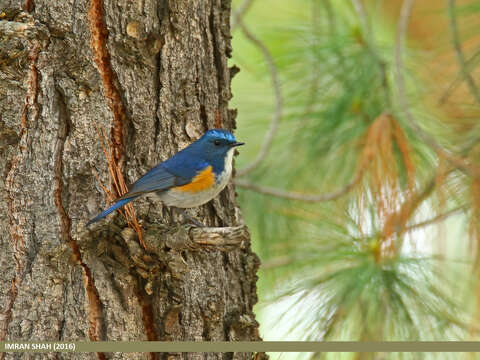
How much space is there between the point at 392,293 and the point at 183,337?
1023mm

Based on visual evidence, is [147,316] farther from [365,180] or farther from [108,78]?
[365,180]

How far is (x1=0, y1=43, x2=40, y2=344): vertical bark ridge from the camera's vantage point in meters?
1.72

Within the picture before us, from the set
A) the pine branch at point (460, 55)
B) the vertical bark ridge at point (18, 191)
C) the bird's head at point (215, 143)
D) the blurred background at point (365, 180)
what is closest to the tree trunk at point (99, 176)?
the vertical bark ridge at point (18, 191)

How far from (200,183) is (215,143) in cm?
15

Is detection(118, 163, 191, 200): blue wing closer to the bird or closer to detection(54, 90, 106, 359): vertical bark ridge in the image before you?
the bird

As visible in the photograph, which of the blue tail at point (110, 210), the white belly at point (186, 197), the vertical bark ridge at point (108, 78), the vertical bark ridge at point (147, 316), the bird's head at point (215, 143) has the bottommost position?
the vertical bark ridge at point (147, 316)

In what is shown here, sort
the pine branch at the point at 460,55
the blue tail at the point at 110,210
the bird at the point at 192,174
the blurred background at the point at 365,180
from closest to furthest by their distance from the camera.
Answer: the blue tail at the point at 110,210, the bird at the point at 192,174, the pine branch at the point at 460,55, the blurred background at the point at 365,180

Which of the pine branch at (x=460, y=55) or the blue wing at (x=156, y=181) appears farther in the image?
the pine branch at (x=460, y=55)

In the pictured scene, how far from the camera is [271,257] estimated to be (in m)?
3.22

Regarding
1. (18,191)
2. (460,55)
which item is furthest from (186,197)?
(460,55)

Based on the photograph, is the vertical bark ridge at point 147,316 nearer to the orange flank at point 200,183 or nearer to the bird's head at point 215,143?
the orange flank at point 200,183

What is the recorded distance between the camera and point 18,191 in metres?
1.77

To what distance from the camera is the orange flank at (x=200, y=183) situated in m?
1.88

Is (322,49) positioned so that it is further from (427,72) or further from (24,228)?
(24,228)
